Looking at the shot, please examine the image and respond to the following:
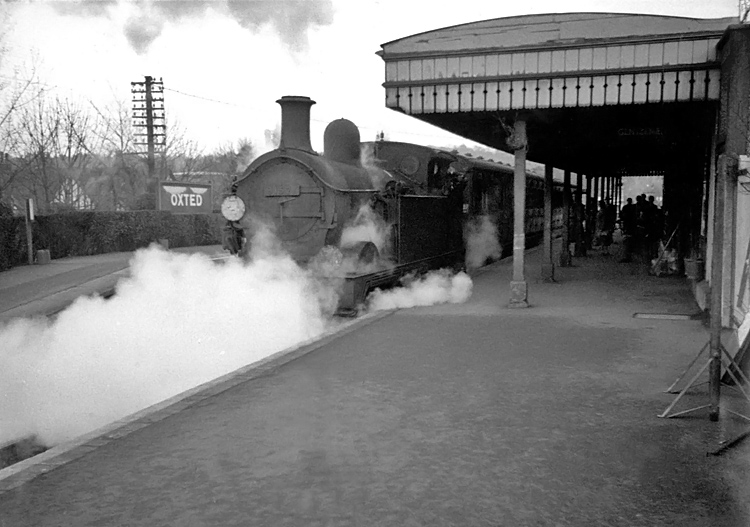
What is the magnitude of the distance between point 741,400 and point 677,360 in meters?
1.33

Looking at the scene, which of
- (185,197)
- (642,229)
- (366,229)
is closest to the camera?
(366,229)

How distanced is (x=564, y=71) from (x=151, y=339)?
606cm

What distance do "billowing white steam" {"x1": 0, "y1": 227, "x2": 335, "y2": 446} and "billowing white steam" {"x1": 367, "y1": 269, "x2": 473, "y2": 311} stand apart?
0.94 metres

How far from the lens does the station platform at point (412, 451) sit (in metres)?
3.15

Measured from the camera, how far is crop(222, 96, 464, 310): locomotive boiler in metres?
9.52

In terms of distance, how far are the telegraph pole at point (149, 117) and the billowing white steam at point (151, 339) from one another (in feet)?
58.4

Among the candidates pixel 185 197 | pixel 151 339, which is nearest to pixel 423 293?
pixel 151 339

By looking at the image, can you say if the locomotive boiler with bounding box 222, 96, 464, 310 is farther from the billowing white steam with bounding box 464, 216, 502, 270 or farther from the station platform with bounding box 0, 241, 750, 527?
the billowing white steam with bounding box 464, 216, 502, 270

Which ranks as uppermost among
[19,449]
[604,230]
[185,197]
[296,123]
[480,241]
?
[296,123]

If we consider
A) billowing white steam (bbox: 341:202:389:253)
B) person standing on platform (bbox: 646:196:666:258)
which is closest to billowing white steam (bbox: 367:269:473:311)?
billowing white steam (bbox: 341:202:389:253)

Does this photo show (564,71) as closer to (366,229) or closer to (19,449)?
(366,229)

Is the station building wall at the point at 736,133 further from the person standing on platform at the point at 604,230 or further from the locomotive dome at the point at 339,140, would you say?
the person standing on platform at the point at 604,230

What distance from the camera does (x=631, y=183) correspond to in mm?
90375

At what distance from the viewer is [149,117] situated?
87.0 ft
